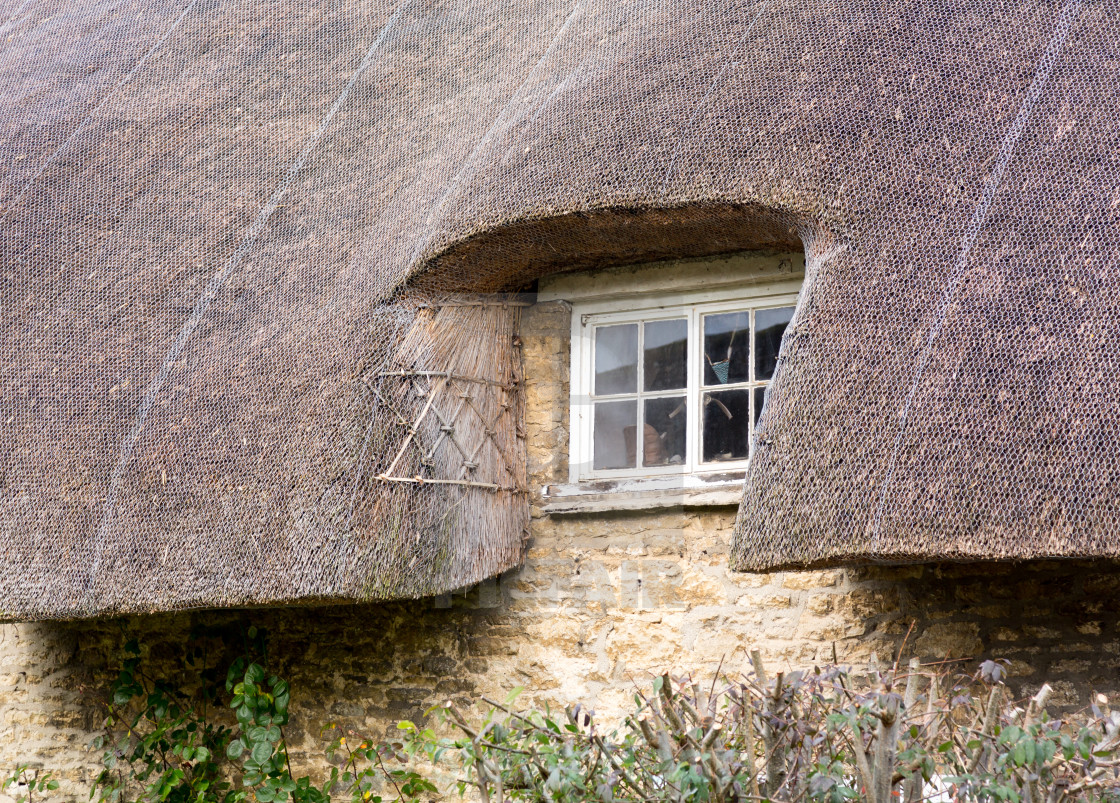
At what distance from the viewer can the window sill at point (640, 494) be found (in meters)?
3.81

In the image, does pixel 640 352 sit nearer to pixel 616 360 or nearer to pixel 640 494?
pixel 616 360

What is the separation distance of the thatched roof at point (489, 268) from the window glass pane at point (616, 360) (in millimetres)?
298

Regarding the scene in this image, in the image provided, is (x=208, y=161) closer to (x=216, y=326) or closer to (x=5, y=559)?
(x=216, y=326)

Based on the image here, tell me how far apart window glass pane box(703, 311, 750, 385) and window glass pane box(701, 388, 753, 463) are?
0.21 ft

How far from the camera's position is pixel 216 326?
425 centimetres

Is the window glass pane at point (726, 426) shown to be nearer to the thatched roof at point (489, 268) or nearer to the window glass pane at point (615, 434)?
the window glass pane at point (615, 434)

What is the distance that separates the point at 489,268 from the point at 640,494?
3.29ft

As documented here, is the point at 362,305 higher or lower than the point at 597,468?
higher

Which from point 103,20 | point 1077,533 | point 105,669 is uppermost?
point 103,20

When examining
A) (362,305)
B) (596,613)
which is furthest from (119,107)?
(596,613)

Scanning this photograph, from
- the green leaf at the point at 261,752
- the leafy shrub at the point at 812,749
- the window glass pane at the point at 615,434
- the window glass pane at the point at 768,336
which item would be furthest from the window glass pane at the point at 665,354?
the green leaf at the point at 261,752

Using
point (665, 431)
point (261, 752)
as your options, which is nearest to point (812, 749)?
point (665, 431)

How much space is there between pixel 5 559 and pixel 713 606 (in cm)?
261

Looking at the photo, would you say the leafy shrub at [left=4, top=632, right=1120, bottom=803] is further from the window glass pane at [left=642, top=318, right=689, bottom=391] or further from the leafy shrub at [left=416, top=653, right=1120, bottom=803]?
the window glass pane at [left=642, top=318, right=689, bottom=391]
